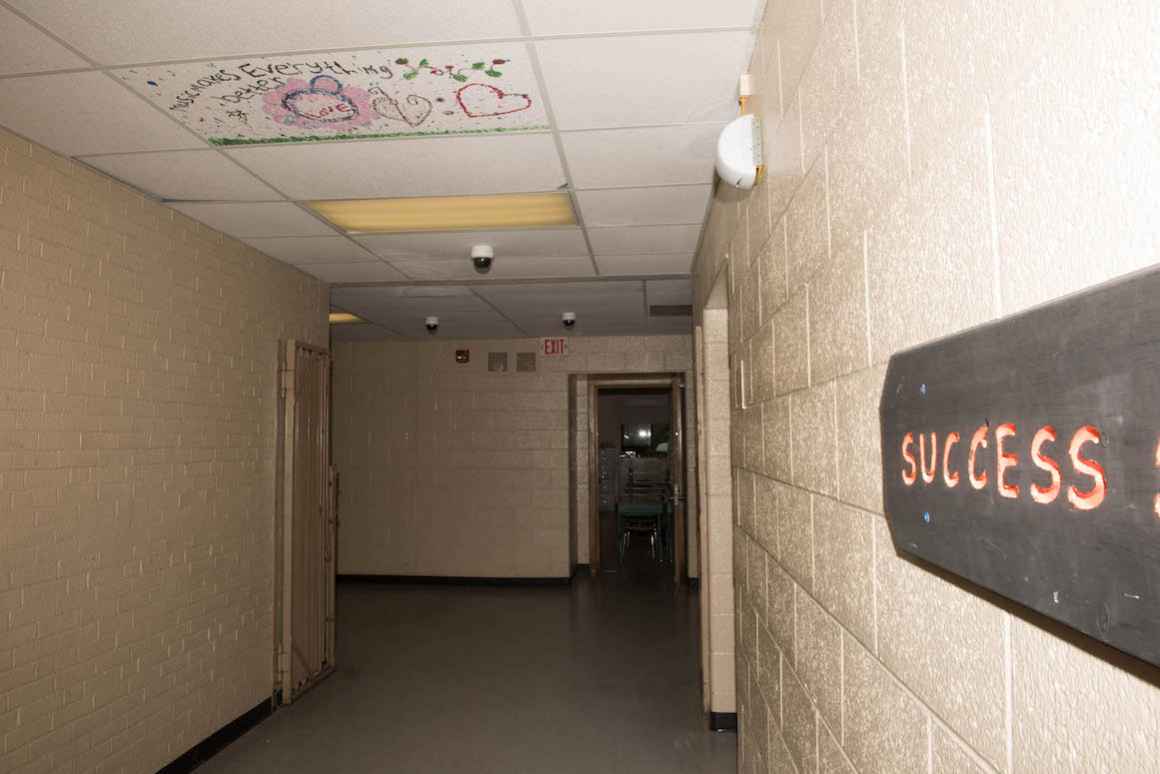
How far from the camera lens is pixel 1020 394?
1.78ft

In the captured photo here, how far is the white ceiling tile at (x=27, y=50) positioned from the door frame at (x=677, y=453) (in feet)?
18.7

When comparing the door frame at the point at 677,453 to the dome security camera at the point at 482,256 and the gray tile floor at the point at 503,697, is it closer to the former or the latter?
the gray tile floor at the point at 503,697

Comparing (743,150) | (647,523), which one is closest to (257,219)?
(743,150)

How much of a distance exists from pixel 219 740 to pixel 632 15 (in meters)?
3.72

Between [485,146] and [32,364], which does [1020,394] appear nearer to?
[485,146]

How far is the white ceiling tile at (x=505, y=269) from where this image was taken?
4309mm

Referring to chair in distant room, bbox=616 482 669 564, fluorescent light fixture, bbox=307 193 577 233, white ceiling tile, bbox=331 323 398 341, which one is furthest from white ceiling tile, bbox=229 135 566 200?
chair in distant room, bbox=616 482 669 564

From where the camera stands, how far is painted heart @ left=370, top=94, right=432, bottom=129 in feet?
7.47

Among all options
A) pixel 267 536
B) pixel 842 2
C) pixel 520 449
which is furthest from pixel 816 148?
pixel 520 449

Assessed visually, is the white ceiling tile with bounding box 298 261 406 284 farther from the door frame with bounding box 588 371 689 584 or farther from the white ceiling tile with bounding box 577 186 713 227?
the door frame with bounding box 588 371 689 584

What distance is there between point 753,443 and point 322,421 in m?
3.29

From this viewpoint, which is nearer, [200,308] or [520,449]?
[200,308]

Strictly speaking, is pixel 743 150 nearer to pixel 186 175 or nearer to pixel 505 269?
pixel 186 175

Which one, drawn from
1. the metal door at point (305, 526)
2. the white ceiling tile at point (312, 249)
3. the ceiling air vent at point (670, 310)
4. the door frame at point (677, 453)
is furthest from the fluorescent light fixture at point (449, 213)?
the door frame at point (677, 453)
